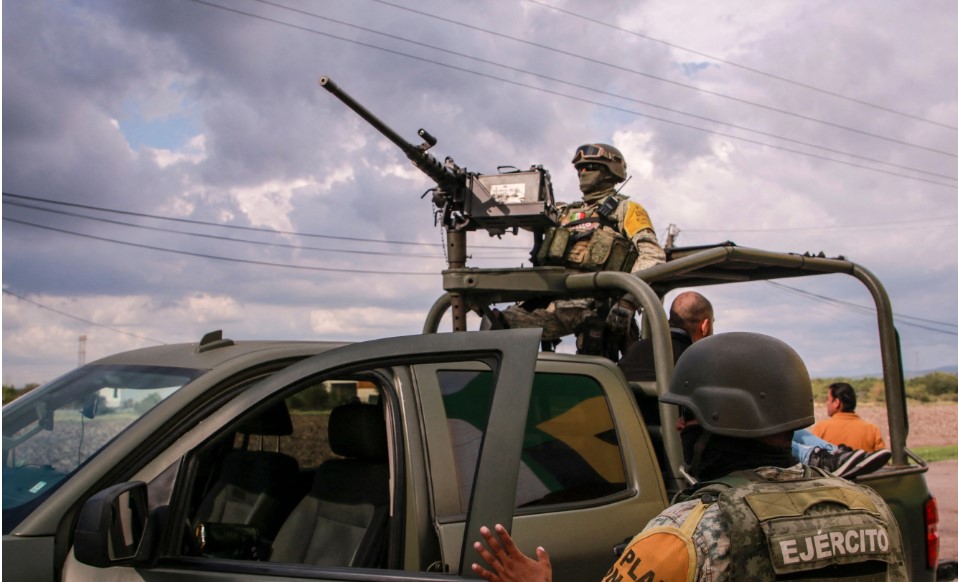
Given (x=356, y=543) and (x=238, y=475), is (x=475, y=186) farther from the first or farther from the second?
(x=356, y=543)

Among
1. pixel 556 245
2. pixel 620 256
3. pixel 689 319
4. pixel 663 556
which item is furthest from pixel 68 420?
pixel 620 256

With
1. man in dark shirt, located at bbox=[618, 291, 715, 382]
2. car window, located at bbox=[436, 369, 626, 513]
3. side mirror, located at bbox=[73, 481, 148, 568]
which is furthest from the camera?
man in dark shirt, located at bbox=[618, 291, 715, 382]

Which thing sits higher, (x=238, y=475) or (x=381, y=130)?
(x=381, y=130)

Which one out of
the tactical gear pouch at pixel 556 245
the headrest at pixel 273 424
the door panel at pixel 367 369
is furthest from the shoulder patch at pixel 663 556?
the tactical gear pouch at pixel 556 245

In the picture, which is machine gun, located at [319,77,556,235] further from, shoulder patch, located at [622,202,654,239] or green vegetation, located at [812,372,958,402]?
green vegetation, located at [812,372,958,402]

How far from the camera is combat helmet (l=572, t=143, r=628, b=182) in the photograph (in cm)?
628

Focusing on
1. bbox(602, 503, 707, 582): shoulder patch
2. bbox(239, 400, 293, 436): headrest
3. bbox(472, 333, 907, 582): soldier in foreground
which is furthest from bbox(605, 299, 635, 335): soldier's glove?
bbox(602, 503, 707, 582): shoulder patch

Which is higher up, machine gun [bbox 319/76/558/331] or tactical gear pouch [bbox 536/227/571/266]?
machine gun [bbox 319/76/558/331]

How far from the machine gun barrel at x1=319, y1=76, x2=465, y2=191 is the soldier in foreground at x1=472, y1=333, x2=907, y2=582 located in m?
3.64

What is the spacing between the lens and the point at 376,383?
9.24 ft

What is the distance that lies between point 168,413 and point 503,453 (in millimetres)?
1060

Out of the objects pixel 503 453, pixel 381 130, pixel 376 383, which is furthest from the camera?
pixel 381 130

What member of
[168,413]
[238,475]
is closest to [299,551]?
[238,475]

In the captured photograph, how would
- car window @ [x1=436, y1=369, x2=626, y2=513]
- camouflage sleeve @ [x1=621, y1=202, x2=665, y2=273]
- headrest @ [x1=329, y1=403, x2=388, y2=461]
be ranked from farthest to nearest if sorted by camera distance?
camouflage sleeve @ [x1=621, y1=202, x2=665, y2=273] < headrest @ [x1=329, y1=403, x2=388, y2=461] < car window @ [x1=436, y1=369, x2=626, y2=513]
